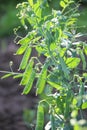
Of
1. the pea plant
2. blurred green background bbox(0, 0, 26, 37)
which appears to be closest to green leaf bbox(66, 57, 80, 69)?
the pea plant

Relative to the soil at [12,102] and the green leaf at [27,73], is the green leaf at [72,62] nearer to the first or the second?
the green leaf at [27,73]

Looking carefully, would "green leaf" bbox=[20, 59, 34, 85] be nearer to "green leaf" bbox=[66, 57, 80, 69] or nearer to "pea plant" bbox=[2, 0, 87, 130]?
"pea plant" bbox=[2, 0, 87, 130]

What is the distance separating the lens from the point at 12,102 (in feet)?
12.3

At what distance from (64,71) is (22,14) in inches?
7.7

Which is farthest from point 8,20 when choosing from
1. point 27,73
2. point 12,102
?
point 27,73

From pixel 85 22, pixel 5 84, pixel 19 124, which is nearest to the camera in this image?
pixel 19 124

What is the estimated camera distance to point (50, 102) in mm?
1340

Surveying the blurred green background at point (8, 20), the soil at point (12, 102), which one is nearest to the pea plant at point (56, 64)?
the soil at point (12, 102)

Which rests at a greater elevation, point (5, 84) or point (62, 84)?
point (62, 84)

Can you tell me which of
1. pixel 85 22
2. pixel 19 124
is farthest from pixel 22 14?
pixel 85 22

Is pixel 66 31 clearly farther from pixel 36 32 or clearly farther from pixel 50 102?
pixel 50 102

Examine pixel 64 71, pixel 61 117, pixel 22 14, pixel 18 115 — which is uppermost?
pixel 22 14

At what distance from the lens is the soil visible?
3.43 metres

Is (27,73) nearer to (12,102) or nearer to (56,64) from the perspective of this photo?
(56,64)
